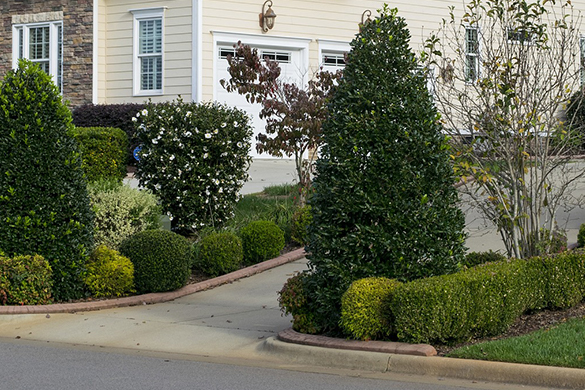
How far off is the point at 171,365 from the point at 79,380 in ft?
2.98

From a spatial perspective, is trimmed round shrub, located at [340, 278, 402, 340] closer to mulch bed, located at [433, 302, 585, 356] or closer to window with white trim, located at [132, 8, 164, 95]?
mulch bed, located at [433, 302, 585, 356]

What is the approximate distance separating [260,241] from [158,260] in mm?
2177

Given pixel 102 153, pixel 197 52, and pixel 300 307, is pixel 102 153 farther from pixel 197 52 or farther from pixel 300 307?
pixel 300 307

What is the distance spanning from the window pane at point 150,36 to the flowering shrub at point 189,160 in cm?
785

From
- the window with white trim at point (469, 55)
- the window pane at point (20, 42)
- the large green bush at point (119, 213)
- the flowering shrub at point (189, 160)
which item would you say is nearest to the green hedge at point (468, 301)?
the window with white trim at point (469, 55)

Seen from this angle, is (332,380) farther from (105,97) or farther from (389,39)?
(105,97)

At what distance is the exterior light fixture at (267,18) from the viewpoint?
68.3 feet

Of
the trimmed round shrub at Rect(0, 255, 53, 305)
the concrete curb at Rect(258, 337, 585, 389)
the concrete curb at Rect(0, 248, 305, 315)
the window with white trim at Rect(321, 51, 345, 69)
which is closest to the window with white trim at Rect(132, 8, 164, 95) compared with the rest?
the window with white trim at Rect(321, 51, 345, 69)

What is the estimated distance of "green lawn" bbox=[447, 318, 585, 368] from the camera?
686cm

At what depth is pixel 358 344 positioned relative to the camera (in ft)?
24.9

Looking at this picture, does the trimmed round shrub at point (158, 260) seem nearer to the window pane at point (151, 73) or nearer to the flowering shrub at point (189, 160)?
the flowering shrub at point (189, 160)

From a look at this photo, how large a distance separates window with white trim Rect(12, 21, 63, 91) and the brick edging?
50.8 ft

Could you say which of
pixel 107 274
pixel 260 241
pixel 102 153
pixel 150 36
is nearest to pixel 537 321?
pixel 260 241

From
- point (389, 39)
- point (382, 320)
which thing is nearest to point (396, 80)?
point (389, 39)
